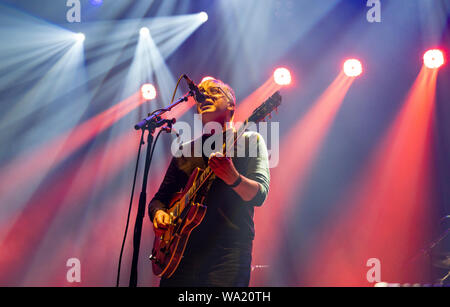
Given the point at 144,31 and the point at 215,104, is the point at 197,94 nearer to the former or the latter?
the point at 215,104

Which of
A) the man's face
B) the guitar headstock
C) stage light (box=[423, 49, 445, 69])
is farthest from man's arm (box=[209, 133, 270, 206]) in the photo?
stage light (box=[423, 49, 445, 69])

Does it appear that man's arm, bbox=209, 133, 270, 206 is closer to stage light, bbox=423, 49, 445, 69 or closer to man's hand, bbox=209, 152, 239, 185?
man's hand, bbox=209, 152, 239, 185

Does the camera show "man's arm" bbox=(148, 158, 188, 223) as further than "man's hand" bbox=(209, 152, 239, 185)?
Yes

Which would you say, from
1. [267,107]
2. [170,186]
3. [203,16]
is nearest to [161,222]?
[170,186]

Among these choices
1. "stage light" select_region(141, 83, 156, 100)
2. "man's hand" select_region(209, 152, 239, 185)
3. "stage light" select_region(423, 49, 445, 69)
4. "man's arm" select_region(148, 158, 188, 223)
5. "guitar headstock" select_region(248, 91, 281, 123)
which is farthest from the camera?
"stage light" select_region(141, 83, 156, 100)

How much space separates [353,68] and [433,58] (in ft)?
3.55

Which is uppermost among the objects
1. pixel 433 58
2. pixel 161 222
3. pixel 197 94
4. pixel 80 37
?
pixel 80 37

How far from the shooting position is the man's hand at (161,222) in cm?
224

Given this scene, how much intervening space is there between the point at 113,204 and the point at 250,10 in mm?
3814

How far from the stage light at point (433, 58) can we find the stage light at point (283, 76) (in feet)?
6.38

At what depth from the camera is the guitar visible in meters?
2.01

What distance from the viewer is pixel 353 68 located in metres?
5.11

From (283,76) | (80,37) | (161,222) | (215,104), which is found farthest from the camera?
(80,37)
